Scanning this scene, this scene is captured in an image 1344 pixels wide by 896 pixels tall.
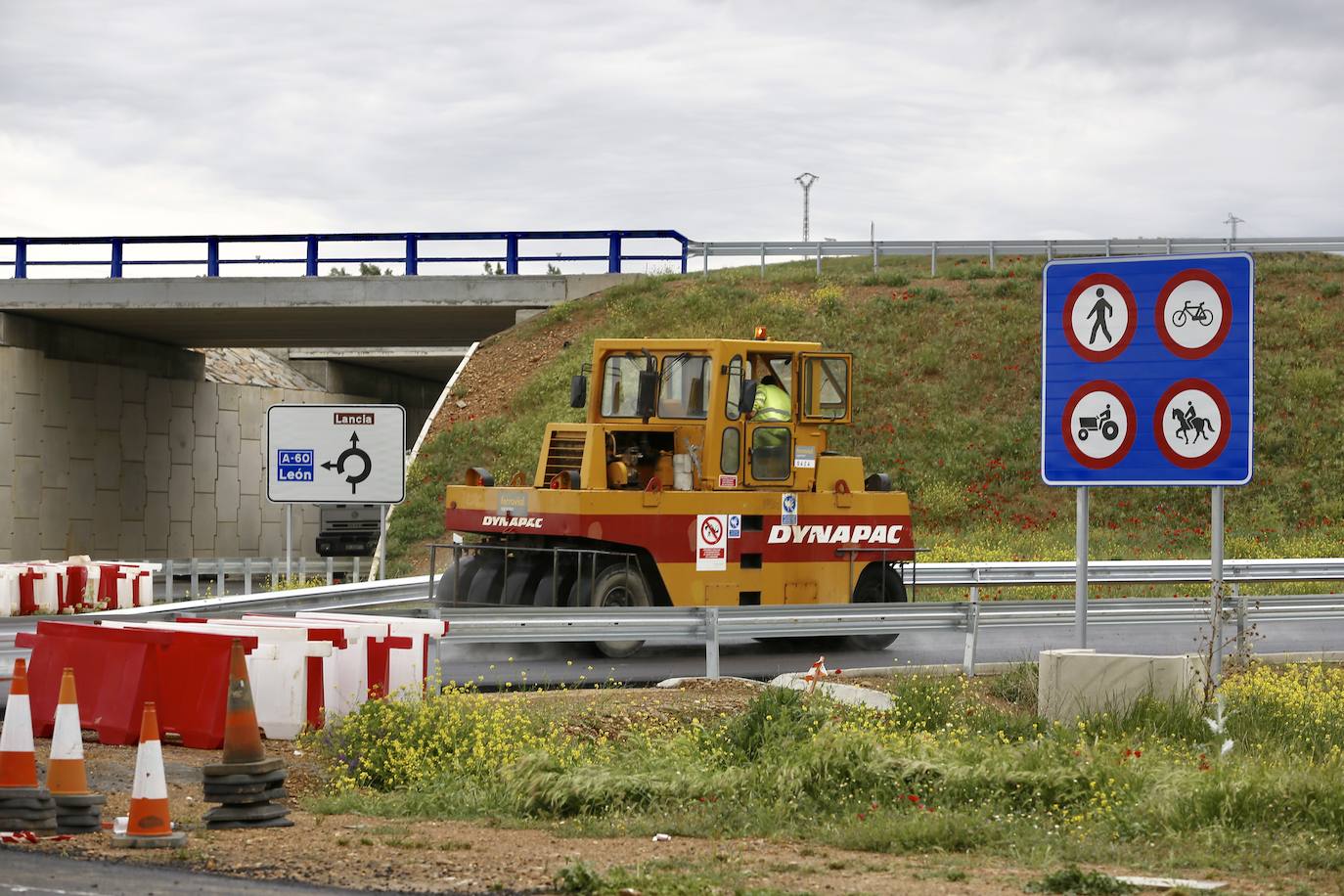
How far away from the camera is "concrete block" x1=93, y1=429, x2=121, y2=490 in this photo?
43.8 meters

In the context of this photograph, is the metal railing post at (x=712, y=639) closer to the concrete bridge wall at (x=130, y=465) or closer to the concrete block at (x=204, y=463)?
the concrete bridge wall at (x=130, y=465)

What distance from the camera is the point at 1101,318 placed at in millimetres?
11836

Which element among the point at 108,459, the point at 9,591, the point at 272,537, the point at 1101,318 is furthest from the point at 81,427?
the point at 1101,318

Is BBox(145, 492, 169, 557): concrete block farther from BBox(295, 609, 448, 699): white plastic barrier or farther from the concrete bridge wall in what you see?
BBox(295, 609, 448, 699): white plastic barrier

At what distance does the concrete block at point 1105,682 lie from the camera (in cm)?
1180

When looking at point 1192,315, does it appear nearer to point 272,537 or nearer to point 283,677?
point 283,677

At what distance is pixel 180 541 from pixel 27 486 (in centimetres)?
681

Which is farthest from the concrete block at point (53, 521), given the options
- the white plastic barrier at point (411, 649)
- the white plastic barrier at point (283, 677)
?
the white plastic barrier at point (283, 677)

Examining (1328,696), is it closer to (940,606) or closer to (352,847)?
(940,606)

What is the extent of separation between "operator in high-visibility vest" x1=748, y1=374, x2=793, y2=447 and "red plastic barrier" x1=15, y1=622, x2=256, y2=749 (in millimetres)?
7928

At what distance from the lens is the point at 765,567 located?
19.1m

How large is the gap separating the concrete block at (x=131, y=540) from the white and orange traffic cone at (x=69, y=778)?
36.3 meters

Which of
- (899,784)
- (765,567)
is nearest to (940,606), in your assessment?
(765,567)

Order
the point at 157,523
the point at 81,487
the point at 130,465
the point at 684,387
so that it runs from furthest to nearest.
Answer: the point at 157,523 < the point at 130,465 < the point at 81,487 < the point at 684,387
